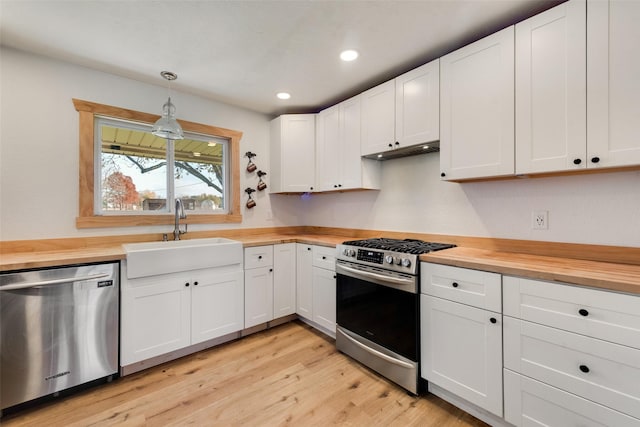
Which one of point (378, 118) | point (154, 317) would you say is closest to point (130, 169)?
point (154, 317)

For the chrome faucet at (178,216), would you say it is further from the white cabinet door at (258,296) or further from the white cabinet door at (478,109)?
the white cabinet door at (478,109)

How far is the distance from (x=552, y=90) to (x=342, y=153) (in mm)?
1667

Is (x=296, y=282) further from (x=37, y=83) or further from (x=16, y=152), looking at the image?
(x=37, y=83)

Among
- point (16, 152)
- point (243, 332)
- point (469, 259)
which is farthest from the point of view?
point (243, 332)

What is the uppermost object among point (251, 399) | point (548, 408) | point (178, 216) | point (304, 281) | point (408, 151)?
point (408, 151)

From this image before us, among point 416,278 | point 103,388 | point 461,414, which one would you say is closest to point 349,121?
point 416,278

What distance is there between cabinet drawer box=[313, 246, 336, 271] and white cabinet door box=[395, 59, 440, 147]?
1137 millimetres

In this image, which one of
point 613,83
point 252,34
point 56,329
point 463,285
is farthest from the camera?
point 252,34

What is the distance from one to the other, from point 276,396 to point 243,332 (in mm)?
946

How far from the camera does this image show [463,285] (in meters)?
1.61

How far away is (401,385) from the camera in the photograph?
1.87 metres

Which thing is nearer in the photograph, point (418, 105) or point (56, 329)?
point (56, 329)

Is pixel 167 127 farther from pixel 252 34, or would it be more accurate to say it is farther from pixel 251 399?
pixel 251 399

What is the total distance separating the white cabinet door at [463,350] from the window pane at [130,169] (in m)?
2.62
